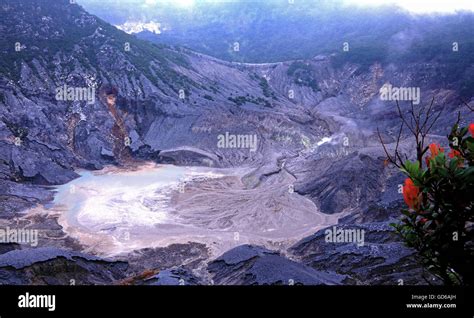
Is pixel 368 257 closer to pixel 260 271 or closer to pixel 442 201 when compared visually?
pixel 260 271

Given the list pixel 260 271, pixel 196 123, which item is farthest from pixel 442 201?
pixel 196 123

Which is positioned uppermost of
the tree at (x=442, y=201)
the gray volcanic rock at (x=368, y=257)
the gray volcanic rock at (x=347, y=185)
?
the tree at (x=442, y=201)

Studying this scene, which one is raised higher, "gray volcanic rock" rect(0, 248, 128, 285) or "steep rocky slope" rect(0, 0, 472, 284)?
"steep rocky slope" rect(0, 0, 472, 284)

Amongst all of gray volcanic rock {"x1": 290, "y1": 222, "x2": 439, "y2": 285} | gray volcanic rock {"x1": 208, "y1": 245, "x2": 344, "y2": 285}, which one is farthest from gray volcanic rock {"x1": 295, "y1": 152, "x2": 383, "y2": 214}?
gray volcanic rock {"x1": 208, "y1": 245, "x2": 344, "y2": 285}

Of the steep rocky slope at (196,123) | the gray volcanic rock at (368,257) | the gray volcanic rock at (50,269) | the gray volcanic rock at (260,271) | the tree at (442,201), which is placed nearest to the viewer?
the tree at (442,201)

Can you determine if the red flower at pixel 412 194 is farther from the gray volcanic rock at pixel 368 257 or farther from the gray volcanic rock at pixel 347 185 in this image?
the gray volcanic rock at pixel 347 185

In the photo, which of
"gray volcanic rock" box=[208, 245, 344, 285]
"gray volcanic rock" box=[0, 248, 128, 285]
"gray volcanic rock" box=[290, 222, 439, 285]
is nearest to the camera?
"gray volcanic rock" box=[208, 245, 344, 285]

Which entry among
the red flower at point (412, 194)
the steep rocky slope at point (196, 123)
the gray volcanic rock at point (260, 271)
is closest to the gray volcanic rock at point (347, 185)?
the steep rocky slope at point (196, 123)

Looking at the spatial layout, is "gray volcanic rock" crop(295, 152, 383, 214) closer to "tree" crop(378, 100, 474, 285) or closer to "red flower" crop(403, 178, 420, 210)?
"tree" crop(378, 100, 474, 285)

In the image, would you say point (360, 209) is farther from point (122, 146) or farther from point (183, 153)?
point (122, 146)
